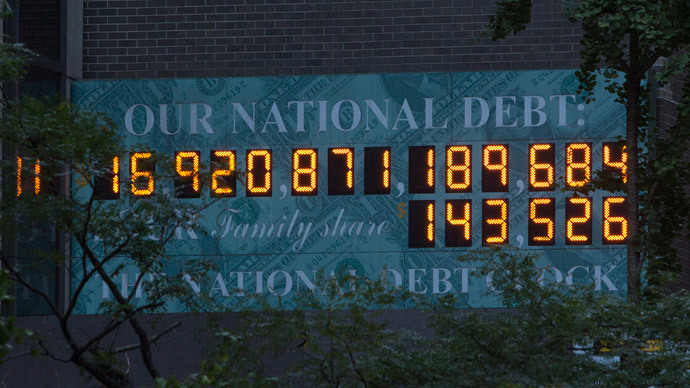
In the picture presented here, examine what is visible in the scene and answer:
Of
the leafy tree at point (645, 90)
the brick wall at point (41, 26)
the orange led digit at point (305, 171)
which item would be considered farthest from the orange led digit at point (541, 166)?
the brick wall at point (41, 26)

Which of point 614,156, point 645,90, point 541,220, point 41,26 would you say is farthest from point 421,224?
point 41,26

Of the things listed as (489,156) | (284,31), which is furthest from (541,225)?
(284,31)

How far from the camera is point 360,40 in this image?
17906mm

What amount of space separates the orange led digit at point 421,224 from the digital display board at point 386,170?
17 mm

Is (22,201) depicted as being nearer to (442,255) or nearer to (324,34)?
(442,255)

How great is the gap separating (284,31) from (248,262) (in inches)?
140

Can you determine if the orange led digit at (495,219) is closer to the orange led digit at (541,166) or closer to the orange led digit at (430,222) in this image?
the orange led digit at (541,166)

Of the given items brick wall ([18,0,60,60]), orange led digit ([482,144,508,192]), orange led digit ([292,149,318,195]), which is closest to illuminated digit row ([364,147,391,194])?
orange led digit ([292,149,318,195])

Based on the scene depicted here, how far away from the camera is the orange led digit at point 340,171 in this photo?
52.2 feet

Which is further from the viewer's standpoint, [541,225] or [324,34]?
[324,34]

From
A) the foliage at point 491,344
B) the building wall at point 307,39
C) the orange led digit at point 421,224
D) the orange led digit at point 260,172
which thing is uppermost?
the building wall at point 307,39

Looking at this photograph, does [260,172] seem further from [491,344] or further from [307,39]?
[491,344]

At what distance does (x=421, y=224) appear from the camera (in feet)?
52.1

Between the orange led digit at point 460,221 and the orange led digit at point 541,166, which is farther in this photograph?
the orange led digit at point 460,221
